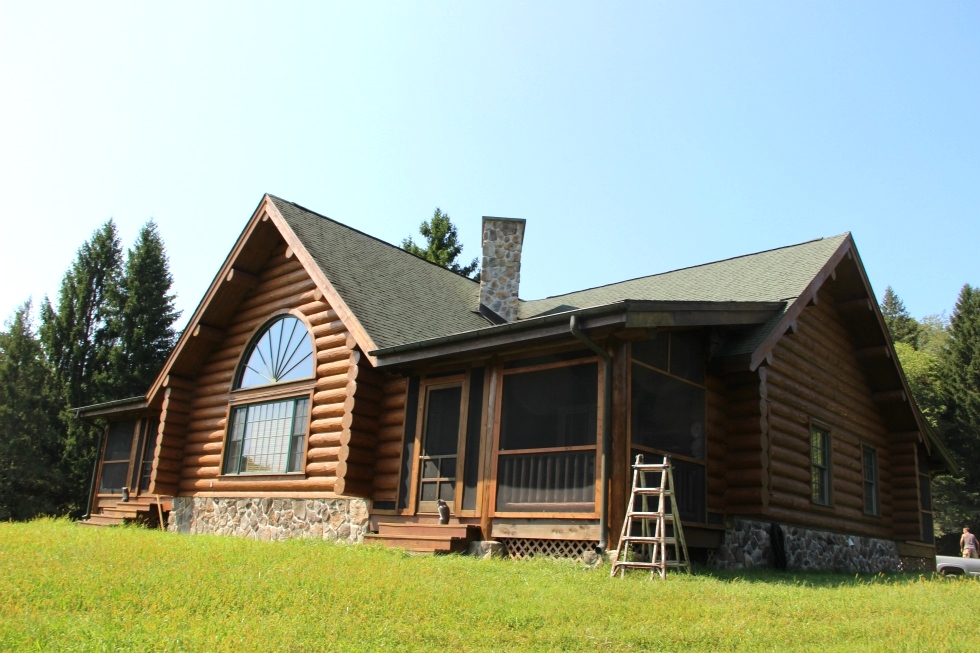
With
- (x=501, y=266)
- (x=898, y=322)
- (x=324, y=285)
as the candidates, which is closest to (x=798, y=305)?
(x=501, y=266)

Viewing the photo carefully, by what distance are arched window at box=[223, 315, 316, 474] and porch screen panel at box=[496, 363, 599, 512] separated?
4779 mm

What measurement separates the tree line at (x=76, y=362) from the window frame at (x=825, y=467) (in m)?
25.7

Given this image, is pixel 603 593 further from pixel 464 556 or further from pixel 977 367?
pixel 977 367

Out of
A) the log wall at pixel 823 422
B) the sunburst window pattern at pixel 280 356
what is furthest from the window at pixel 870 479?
the sunburst window pattern at pixel 280 356

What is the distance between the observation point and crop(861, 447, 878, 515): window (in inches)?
705

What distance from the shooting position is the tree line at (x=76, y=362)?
3097 centimetres

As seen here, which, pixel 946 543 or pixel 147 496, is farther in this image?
pixel 946 543

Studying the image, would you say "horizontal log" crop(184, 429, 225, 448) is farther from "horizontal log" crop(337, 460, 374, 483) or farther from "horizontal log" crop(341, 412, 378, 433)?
"horizontal log" crop(337, 460, 374, 483)

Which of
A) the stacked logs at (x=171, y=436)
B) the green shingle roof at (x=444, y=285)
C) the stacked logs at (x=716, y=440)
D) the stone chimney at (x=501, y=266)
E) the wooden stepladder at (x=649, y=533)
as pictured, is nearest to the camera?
the wooden stepladder at (x=649, y=533)

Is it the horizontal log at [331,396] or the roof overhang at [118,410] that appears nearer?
the horizontal log at [331,396]

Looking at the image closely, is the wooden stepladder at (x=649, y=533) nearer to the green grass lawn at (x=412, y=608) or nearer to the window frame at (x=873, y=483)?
the green grass lawn at (x=412, y=608)

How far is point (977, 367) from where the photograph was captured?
3884cm

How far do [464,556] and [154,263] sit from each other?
29.2 metres

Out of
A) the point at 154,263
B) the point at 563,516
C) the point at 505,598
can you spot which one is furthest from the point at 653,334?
the point at 154,263
